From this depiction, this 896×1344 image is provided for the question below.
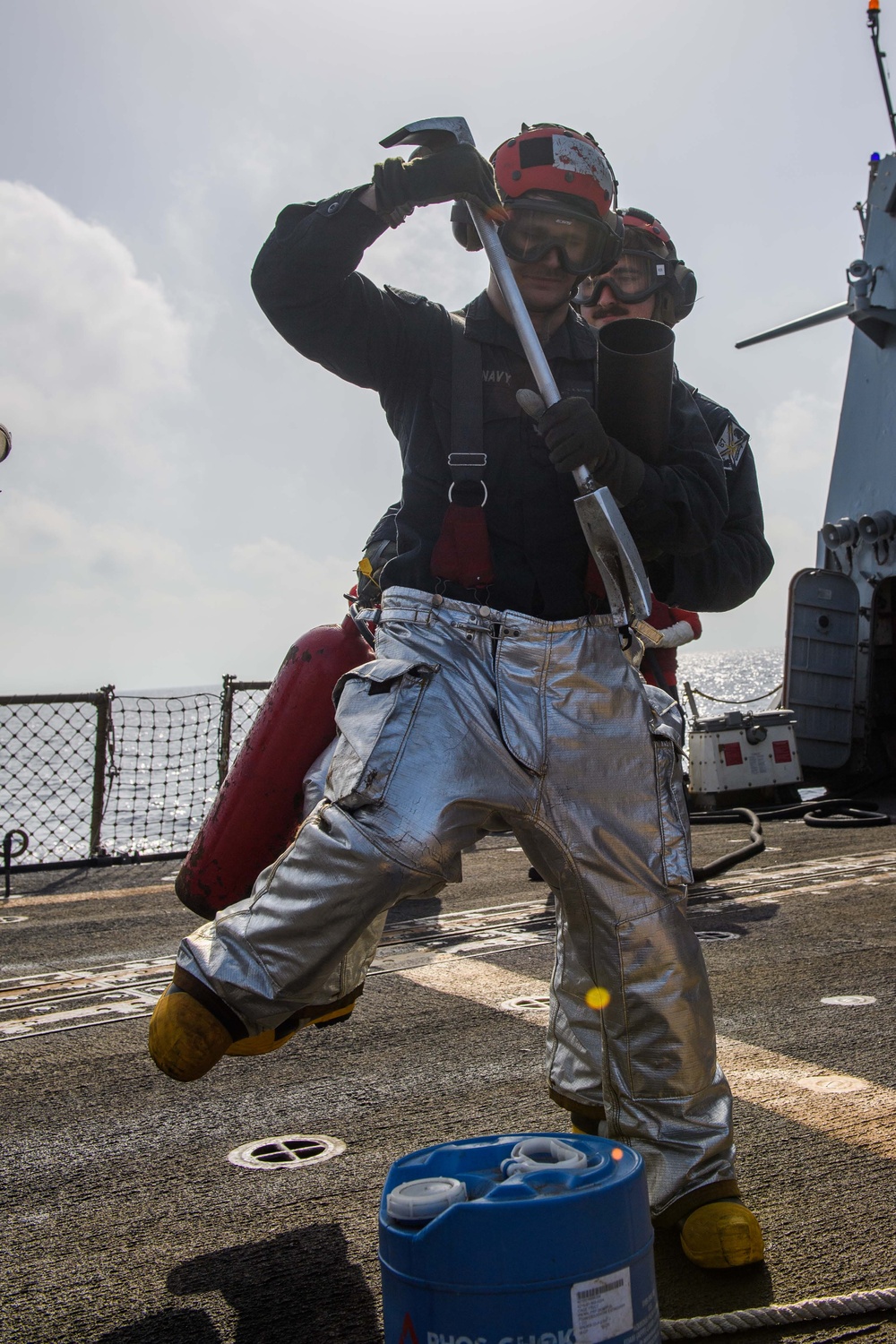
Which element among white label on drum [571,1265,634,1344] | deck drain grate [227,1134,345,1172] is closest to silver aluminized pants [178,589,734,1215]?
deck drain grate [227,1134,345,1172]

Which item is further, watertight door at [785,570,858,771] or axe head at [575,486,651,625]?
watertight door at [785,570,858,771]

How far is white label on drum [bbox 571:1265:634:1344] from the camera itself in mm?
1371

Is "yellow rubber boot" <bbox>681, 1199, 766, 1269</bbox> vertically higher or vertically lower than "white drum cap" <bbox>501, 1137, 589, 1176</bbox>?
lower

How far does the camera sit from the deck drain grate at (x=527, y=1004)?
3.85 meters

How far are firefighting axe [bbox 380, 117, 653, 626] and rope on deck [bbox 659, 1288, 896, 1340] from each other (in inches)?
49.5

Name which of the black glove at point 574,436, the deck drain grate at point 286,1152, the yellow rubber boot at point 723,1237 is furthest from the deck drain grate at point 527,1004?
the black glove at point 574,436

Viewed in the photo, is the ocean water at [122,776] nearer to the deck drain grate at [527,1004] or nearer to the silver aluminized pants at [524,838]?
the deck drain grate at [527,1004]

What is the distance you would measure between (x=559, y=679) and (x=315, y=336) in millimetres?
939

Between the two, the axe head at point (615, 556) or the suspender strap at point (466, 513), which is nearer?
the axe head at point (615, 556)

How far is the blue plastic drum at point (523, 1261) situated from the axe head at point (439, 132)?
79.3 inches

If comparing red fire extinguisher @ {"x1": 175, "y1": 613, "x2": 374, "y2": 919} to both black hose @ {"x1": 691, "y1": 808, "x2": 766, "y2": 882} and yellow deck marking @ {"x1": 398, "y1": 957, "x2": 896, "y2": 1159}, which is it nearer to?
yellow deck marking @ {"x1": 398, "y1": 957, "x2": 896, "y2": 1159}

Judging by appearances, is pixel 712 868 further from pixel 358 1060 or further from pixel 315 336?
pixel 315 336

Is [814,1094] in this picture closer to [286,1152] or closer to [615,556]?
[286,1152]

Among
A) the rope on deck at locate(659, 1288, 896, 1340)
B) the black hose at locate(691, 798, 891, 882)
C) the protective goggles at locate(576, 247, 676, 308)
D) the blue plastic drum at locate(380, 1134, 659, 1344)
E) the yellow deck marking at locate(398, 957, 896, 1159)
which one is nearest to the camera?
the blue plastic drum at locate(380, 1134, 659, 1344)
